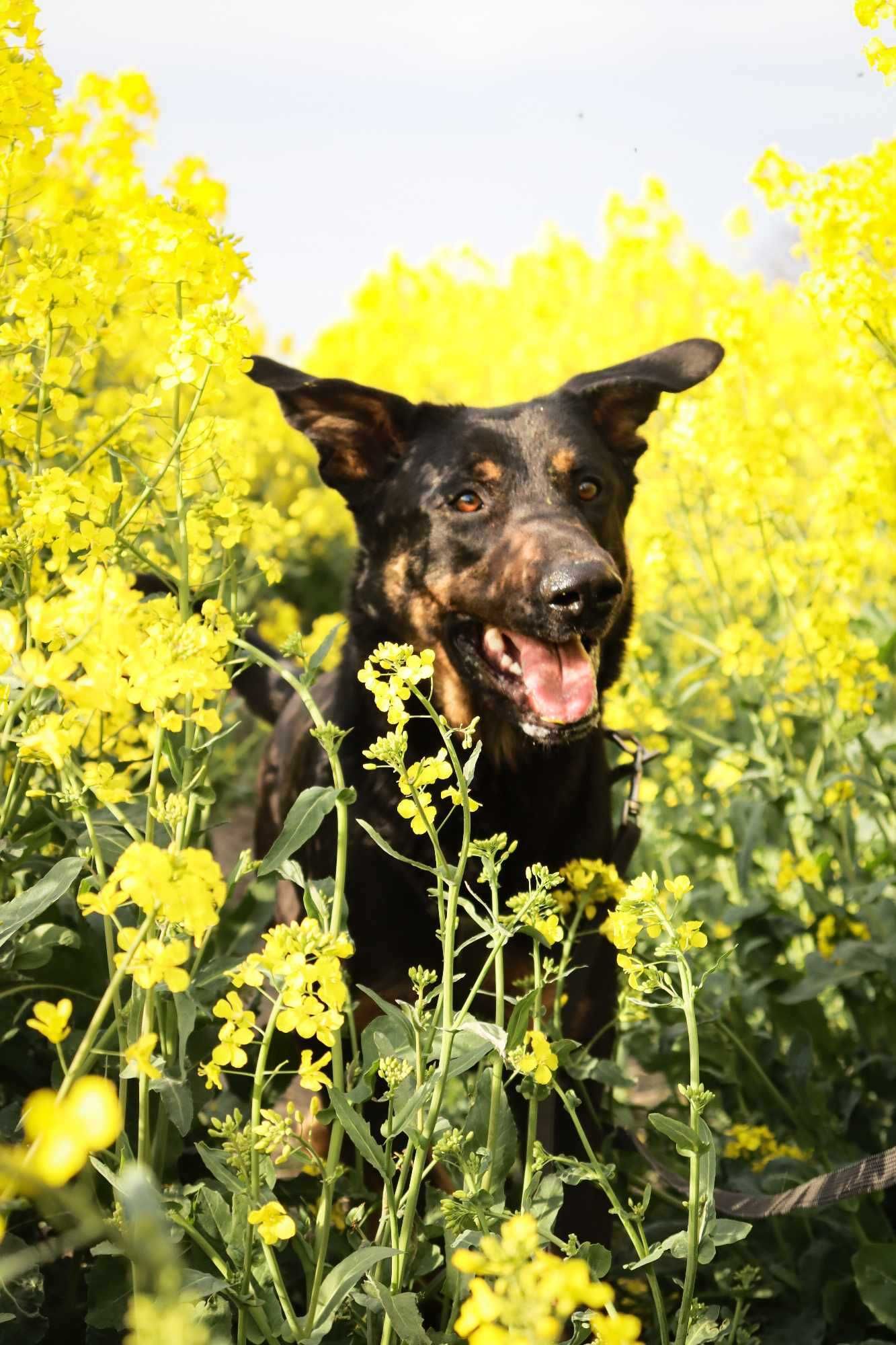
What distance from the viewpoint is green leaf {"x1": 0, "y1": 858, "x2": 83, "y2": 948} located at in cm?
149

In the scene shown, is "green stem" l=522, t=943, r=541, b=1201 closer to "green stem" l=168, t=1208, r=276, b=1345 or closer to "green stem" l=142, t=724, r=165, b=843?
"green stem" l=168, t=1208, r=276, b=1345

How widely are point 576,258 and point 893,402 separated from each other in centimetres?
852

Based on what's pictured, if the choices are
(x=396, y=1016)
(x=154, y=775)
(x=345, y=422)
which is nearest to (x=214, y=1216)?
(x=396, y=1016)

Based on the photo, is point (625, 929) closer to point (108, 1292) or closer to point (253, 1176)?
point (253, 1176)

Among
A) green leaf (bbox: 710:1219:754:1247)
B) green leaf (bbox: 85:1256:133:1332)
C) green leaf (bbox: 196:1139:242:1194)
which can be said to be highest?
green leaf (bbox: 196:1139:242:1194)

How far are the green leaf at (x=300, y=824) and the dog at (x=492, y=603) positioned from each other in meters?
0.98

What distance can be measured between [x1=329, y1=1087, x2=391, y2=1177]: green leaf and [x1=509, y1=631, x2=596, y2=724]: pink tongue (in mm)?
1219

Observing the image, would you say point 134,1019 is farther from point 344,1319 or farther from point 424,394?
point 424,394

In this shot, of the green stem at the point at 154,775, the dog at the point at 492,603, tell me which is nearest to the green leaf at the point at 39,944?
the green stem at the point at 154,775

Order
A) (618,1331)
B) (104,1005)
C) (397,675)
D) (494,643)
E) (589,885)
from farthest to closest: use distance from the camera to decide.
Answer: (494,643) → (589,885) → (397,675) → (104,1005) → (618,1331)

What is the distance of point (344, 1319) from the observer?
166 cm

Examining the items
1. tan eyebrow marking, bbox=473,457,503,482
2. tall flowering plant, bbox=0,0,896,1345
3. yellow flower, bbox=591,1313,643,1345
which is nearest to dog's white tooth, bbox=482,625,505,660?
tall flowering plant, bbox=0,0,896,1345

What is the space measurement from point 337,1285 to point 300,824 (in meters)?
0.52

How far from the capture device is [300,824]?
1.51m
